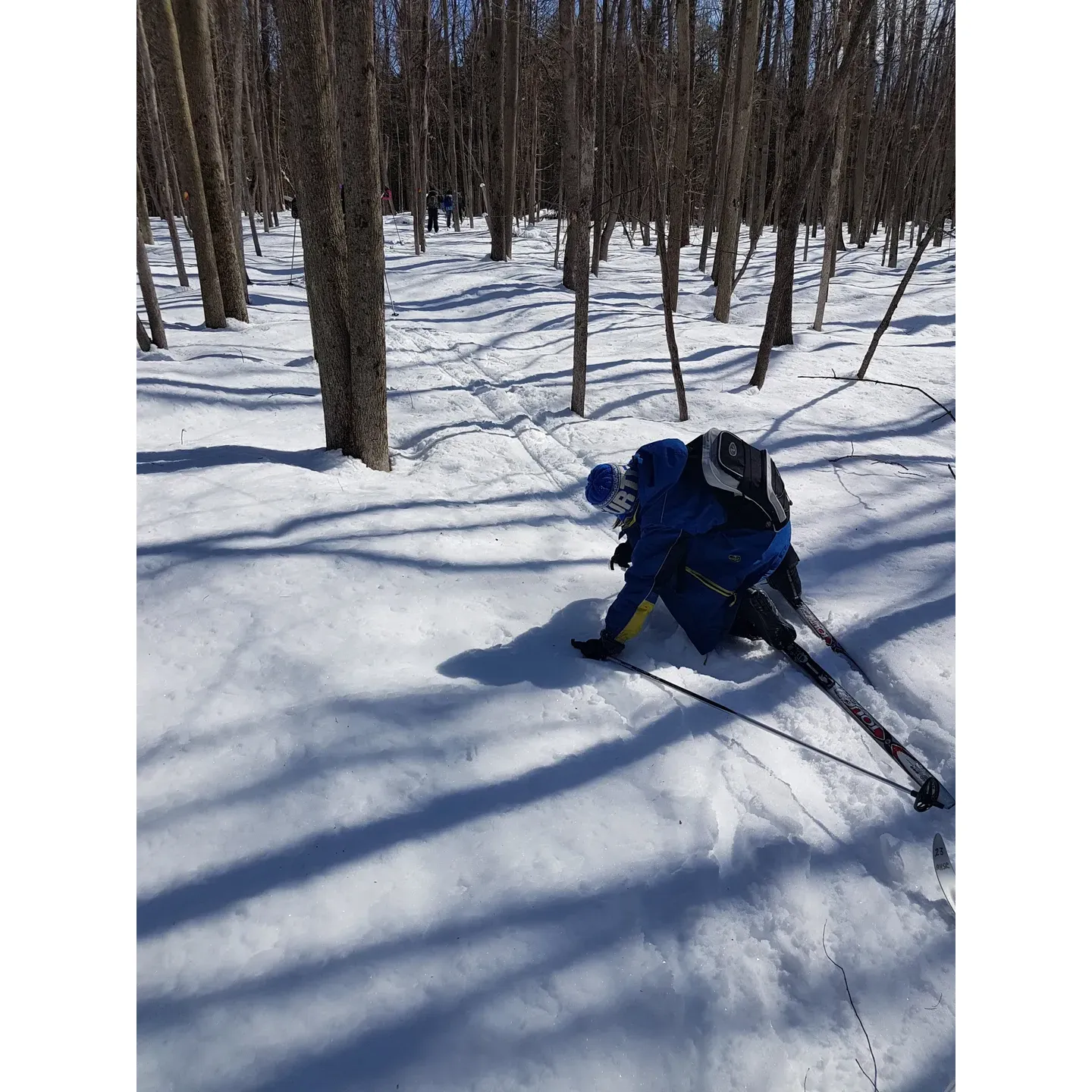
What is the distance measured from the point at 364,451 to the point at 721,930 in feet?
13.6

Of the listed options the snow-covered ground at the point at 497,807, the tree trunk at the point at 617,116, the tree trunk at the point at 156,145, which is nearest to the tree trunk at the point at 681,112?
the tree trunk at the point at 617,116

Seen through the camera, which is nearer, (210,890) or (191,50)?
(210,890)

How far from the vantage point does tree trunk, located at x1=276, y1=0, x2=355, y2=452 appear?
178 inches

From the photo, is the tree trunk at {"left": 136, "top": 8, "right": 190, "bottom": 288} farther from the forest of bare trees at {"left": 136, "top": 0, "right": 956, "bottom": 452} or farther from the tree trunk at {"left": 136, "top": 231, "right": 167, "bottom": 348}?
the tree trunk at {"left": 136, "top": 231, "right": 167, "bottom": 348}

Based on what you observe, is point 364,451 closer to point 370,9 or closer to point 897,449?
point 370,9

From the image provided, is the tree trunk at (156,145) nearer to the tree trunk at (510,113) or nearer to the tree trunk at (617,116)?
the tree trunk at (617,116)

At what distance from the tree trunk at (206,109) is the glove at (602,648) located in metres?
8.88

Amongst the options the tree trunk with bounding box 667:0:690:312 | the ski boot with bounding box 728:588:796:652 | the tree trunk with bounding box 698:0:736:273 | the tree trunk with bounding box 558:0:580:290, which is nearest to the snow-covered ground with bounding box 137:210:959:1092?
the ski boot with bounding box 728:588:796:652

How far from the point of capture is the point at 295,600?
3.44 m

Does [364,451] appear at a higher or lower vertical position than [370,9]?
lower

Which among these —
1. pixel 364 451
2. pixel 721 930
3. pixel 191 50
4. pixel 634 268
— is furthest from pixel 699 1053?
pixel 634 268

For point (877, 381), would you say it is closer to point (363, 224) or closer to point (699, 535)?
point (699, 535)

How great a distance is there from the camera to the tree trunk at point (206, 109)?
349 inches
